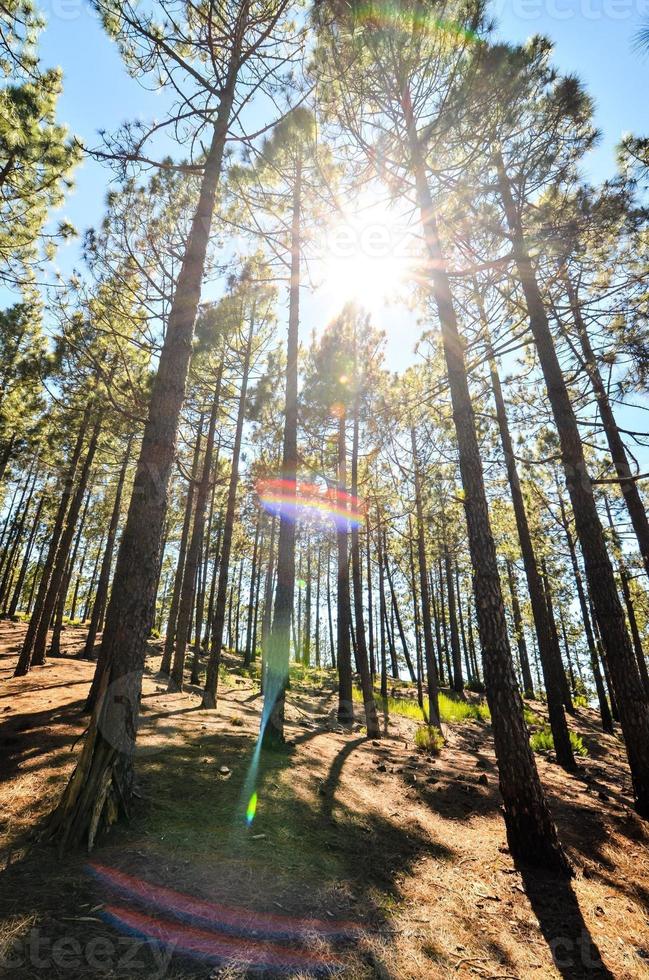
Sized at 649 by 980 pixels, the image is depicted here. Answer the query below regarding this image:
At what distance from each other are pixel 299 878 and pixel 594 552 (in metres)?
5.73

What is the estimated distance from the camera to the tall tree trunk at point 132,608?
346 cm

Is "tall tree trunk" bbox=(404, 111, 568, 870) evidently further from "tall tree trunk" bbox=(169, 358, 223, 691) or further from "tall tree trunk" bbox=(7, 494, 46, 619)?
"tall tree trunk" bbox=(7, 494, 46, 619)

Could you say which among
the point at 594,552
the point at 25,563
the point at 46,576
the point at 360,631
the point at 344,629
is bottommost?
the point at 360,631

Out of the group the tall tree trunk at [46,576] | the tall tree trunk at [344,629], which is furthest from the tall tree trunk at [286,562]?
the tall tree trunk at [46,576]

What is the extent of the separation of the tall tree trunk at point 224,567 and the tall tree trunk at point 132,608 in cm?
548

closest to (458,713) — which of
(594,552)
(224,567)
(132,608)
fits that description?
(224,567)

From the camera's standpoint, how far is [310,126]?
290 inches

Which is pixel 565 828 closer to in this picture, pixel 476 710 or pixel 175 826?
pixel 175 826

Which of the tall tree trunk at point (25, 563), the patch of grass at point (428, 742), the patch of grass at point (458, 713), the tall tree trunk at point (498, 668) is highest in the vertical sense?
the tall tree trunk at point (25, 563)

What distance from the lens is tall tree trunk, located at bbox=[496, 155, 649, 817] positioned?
5840 millimetres

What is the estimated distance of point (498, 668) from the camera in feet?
14.9

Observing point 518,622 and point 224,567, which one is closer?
point 224,567

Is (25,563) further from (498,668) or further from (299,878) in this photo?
(498,668)

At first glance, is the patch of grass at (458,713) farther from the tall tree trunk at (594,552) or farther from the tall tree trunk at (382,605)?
the tall tree trunk at (594,552)
